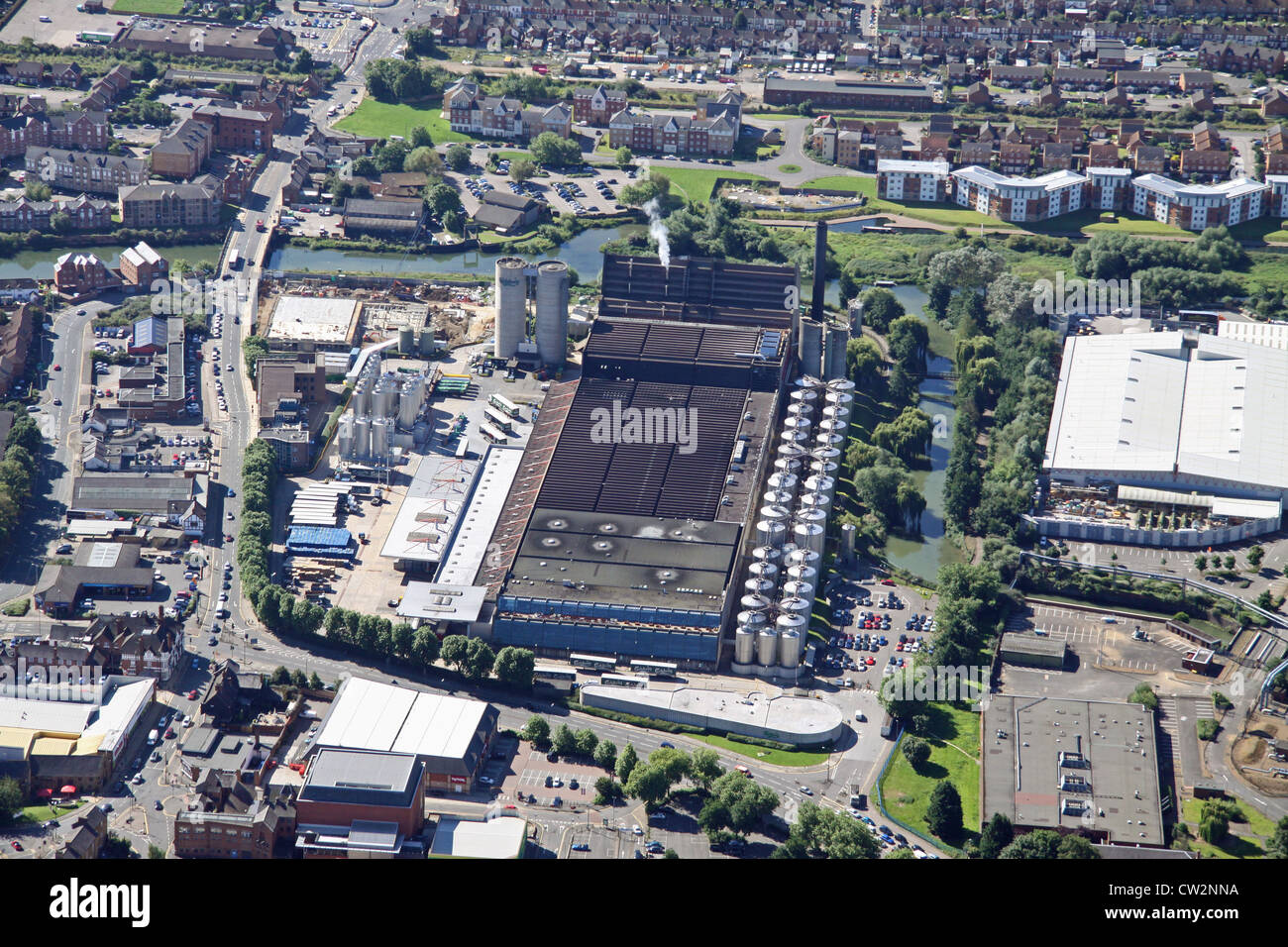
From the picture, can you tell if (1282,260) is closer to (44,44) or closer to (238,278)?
(238,278)

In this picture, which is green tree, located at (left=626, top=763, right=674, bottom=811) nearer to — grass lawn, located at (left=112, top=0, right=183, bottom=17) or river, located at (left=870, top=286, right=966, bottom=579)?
river, located at (left=870, top=286, right=966, bottom=579)

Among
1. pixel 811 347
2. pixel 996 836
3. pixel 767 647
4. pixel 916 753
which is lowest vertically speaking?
pixel 996 836

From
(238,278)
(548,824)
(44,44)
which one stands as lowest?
(548,824)

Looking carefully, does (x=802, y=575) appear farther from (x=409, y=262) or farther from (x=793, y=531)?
(x=409, y=262)

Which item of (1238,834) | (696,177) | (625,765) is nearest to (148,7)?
(696,177)

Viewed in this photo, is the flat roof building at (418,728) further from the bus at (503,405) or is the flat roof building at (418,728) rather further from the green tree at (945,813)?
the bus at (503,405)

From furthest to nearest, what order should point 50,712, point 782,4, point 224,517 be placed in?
point 782,4, point 224,517, point 50,712
